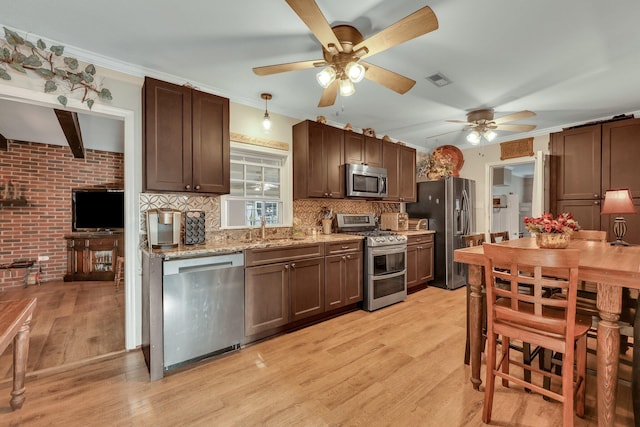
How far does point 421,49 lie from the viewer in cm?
234

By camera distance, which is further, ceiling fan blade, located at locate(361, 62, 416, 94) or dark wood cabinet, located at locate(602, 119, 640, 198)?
dark wood cabinet, located at locate(602, 119, 640, 198)

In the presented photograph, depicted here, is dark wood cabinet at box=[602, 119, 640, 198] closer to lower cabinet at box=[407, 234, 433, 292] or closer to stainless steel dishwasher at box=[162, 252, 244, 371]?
lower cabinet at box=[407, 234, 433, 292]

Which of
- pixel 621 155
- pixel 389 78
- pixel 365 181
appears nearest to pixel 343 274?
pixel 365 181

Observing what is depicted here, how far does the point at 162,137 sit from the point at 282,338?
2.20m

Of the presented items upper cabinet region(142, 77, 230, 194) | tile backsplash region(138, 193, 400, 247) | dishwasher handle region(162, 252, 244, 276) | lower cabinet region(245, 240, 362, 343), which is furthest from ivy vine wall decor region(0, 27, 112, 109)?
lower cabinet region(245, 240, 362, 343)

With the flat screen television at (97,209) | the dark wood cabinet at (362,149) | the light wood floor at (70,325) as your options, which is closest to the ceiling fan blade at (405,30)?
the dark wood cabinet at (362,149)

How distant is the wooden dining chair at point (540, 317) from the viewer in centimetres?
142

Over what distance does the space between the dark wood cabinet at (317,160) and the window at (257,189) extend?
185mm

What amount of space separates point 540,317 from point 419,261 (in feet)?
9.42

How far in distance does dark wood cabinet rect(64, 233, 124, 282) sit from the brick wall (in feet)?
0.60

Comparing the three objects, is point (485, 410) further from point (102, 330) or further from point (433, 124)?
point (433, 124)

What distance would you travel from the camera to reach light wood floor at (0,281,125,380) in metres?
2.39

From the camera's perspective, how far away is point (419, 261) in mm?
4375

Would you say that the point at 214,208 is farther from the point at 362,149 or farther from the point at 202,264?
the point at 362,149
